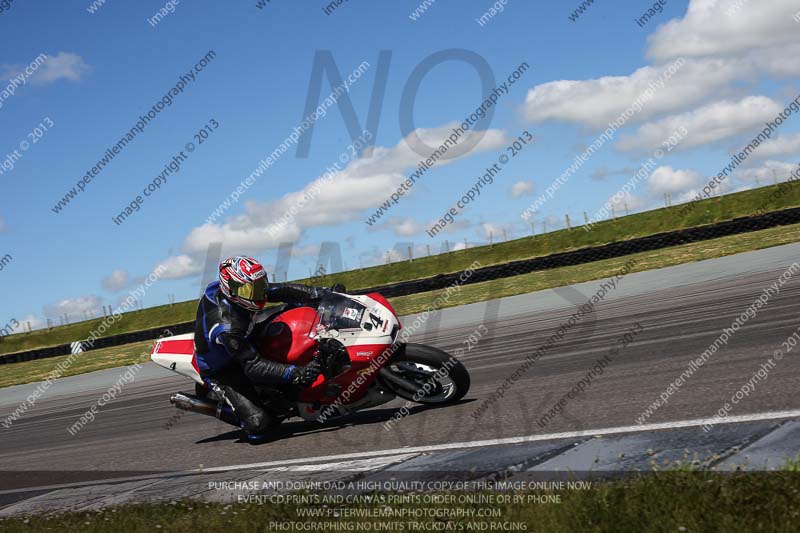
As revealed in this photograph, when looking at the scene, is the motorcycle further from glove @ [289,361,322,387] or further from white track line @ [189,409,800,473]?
white track line @ [189,409,800,473]

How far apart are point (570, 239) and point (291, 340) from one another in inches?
1414

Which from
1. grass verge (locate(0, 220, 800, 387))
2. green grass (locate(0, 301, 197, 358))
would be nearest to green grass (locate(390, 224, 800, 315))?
grass verge (locate(0, 220, 800, 387))

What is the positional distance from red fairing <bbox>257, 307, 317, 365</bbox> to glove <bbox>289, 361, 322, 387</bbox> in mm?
218

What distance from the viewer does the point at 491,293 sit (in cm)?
2427

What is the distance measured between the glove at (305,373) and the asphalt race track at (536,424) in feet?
1.77

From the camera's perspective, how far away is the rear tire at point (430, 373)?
279 inches

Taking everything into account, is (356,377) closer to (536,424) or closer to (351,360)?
(351,360)

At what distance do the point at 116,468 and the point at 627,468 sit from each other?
502cm

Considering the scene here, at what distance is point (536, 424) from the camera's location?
5.93 metres

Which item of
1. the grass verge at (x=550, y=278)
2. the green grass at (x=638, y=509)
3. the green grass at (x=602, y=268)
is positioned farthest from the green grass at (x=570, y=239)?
the green grass at (x=638, y=509)

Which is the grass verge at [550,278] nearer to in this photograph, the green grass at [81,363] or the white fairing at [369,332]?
the green grass at [81,363]

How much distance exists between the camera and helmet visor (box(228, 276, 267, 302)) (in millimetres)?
7000

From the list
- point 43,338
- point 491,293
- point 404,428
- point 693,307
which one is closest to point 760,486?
point 404,428

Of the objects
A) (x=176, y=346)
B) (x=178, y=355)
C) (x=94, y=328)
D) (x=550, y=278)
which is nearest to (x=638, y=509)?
(x=178, y=355)
